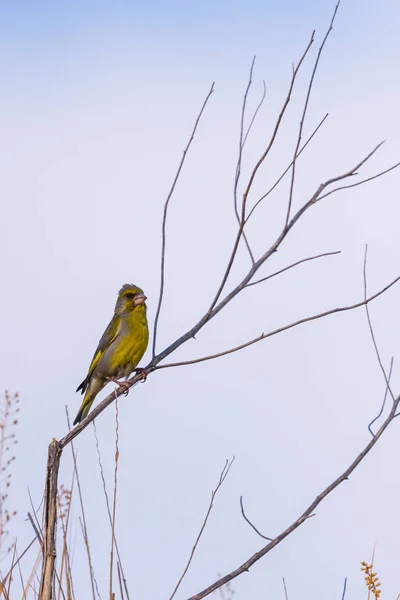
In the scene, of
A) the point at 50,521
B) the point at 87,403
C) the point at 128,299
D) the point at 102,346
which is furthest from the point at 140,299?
the point at 50,521

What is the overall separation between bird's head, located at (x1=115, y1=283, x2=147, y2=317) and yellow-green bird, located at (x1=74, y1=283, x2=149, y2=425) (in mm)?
23

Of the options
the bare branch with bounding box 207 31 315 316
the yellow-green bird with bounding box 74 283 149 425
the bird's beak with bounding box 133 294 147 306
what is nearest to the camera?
the bare branch with bounding box 207 31 315 316

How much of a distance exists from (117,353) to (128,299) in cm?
53

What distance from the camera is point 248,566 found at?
308cm

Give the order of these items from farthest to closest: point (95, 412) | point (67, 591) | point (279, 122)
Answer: point (95, 412) → point (67, 591) → point (279, 122)

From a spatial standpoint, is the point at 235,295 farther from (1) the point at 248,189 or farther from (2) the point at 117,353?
(2) the point at 117,353

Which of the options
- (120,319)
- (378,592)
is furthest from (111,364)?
(378,592)

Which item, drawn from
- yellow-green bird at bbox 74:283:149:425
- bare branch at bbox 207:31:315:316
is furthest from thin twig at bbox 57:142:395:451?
yellow-green bird at bbox 74:283:149:425

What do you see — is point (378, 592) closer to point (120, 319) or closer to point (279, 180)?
point (279, 180)

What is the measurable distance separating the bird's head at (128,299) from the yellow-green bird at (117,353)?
23 millimetres

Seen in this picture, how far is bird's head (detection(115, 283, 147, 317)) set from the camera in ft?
23.2

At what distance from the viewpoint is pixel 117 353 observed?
22.3 ft

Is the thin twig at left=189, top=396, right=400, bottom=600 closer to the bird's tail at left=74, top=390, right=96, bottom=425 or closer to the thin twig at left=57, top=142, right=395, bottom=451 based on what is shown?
the thin twig at left=57, top=142, right=395, bottom=451

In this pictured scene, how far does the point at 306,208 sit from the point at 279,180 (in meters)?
0.22
